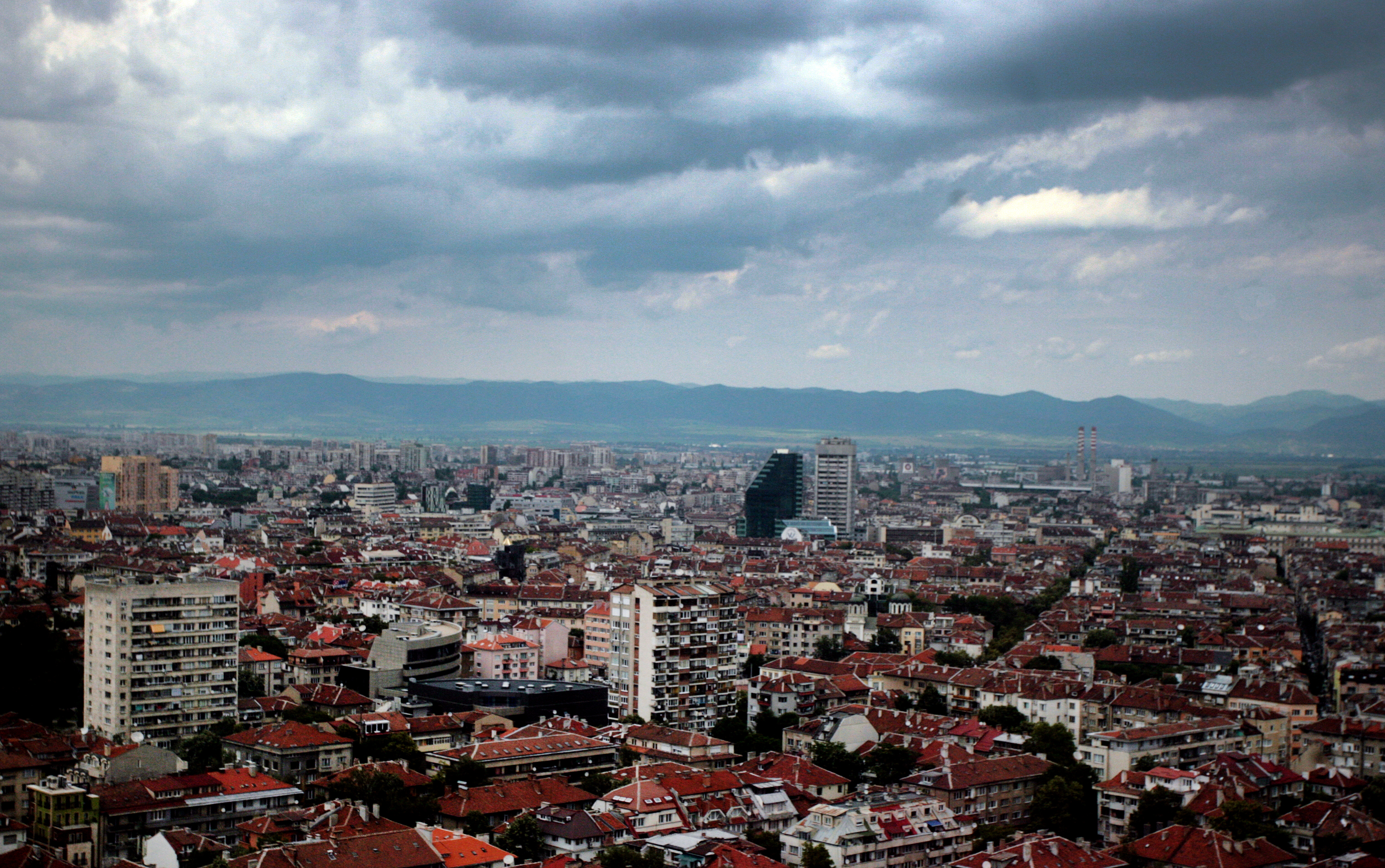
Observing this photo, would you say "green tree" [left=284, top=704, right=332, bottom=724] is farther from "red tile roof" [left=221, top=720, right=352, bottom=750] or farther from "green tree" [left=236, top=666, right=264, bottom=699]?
"green tree" [left=236, top=666, right=264, bottom=699]

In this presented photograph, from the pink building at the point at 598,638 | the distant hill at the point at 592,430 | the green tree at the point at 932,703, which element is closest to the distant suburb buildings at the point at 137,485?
the distant hill at the point at 592,430

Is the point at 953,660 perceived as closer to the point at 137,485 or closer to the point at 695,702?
the point at 695,702

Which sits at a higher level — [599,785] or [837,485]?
[837,485]

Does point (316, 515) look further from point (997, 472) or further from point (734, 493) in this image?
point (997, 472)

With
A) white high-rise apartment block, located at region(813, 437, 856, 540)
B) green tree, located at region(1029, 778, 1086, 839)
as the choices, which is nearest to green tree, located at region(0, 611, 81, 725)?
green tree, located at region(1029, 778, 1086, 839)

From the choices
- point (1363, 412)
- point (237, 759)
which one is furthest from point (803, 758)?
point (1363, 412)

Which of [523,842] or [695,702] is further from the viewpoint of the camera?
[695,702]

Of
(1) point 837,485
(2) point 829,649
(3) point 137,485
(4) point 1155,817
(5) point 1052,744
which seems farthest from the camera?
(1) point 837,485

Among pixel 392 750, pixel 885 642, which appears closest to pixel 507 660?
pixel 392 750
